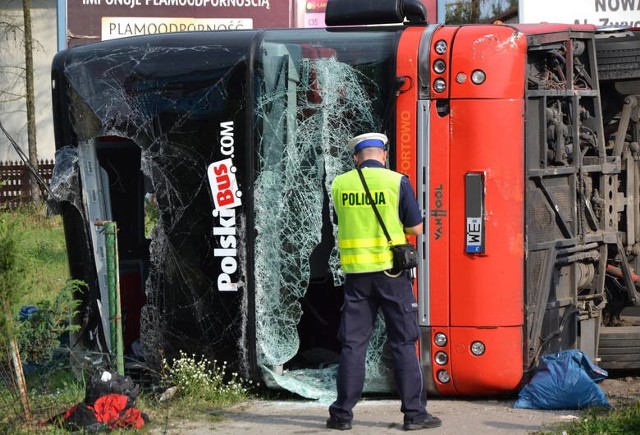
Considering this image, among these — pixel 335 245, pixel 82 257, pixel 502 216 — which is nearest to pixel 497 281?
pixel 502 216

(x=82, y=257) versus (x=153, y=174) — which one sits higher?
(x=153, y=174)

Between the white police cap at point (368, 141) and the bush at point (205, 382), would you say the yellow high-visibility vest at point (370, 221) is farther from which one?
the bush at point (205, 382)

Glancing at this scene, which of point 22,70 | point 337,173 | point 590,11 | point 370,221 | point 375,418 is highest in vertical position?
point 22,70

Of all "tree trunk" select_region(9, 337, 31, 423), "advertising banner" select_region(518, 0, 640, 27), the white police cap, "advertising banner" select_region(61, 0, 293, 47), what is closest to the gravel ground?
"tree trunk" select_region(9, 337, 31, 423)

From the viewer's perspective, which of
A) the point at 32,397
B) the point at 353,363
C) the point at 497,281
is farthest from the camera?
the point at 32,397

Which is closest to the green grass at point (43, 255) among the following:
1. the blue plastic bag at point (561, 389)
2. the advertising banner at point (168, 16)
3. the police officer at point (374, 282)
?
the police officer at point (374, 282)

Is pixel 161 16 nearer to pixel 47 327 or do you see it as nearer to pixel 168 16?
pixel 168 16

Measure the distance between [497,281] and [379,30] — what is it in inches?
67.3

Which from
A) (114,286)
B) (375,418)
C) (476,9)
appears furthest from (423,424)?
(476,9)

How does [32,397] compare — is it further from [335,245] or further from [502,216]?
[502,216]

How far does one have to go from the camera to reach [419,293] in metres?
7.02

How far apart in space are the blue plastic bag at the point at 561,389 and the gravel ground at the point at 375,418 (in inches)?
2.7

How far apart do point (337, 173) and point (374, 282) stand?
0.97 m

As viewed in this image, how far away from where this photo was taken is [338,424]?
6496 millimetres
